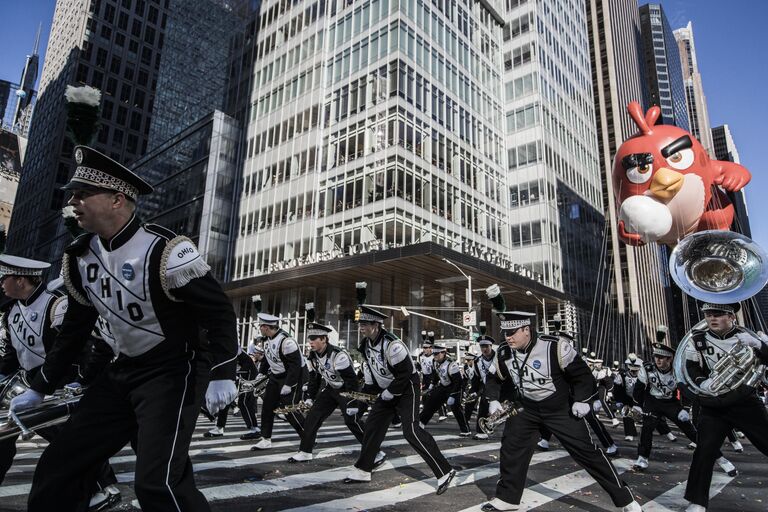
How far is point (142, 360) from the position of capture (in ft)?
10.0

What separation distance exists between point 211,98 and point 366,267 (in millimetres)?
71424

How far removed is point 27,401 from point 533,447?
476cm

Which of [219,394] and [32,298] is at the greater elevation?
[32,298]

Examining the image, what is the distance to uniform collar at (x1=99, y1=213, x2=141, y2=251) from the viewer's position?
3.18 meters

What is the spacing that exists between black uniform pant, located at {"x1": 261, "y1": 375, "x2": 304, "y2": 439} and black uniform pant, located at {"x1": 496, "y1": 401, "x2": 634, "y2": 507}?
4710mm

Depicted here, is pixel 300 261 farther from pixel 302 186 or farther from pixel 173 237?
pixel 173 237

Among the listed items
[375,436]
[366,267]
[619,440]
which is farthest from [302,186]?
[375,436]

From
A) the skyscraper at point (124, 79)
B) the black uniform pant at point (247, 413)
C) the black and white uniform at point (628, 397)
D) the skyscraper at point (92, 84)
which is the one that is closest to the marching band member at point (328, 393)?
the black uniform pant at point (247, 413)

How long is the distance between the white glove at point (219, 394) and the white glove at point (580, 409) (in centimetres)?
380

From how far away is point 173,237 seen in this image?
327 centimetres

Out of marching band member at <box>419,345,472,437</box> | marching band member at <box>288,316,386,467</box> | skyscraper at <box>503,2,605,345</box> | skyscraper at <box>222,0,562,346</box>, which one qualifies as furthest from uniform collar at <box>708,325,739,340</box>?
skyscraper at <box>503,2,605,345</box>

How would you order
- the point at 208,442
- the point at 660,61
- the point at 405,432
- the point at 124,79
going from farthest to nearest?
the point at 660,61
the point at 124,79
the point at 208,442
the point at 405,432

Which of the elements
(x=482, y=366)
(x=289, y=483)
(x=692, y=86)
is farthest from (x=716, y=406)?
(x=692, y=86)

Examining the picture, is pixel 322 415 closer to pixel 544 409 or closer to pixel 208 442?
pixel 208 442
